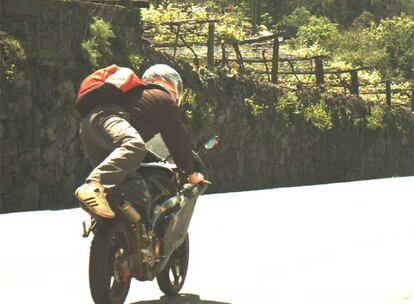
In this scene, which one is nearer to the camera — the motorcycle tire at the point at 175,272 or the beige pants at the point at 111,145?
the beige pants at the point at 111,145

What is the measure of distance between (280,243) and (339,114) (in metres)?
18.4

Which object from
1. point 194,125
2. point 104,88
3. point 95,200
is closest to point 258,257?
point 104,88

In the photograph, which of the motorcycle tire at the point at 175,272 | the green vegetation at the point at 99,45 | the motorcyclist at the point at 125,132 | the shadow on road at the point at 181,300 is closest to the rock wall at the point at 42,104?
the green vegetation at the point at 99,45

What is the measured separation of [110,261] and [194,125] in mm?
13671

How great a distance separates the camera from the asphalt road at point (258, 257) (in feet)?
24.1

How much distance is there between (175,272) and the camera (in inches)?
286

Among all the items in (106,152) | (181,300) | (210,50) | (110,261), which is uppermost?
(106,152)

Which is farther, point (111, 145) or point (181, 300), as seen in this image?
point (181, 300)

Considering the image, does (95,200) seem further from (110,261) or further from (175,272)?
(175,272)

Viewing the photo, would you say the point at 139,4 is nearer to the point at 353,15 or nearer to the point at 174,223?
the point at 174,223

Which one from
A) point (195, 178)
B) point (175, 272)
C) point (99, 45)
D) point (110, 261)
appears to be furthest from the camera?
point (99, 45)

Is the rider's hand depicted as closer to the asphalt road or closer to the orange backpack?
the orange backpack

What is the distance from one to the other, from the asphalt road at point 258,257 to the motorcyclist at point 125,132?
1.17 m

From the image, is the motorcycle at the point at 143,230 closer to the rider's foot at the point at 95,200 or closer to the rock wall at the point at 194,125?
the rider's foot at the point at 95,200
